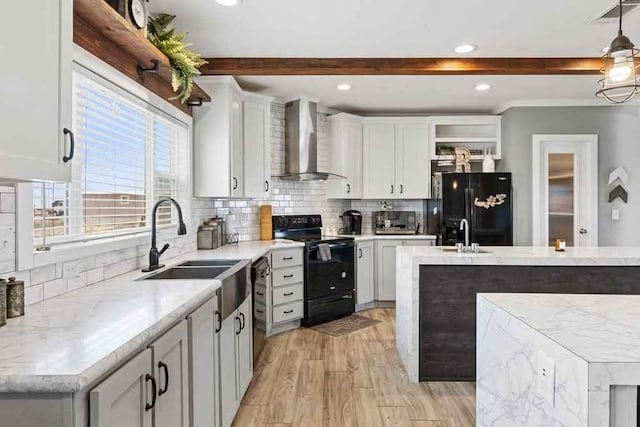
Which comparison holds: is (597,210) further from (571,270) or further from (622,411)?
(622,411)

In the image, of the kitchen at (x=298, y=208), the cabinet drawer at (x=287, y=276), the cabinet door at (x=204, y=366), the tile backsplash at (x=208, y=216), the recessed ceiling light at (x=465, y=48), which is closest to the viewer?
the kitchen at (x=298, y=208)

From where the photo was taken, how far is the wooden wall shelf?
1799 millimetres

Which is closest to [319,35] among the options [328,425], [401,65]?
[401,65]

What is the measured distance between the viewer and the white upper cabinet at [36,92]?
1.10 meters

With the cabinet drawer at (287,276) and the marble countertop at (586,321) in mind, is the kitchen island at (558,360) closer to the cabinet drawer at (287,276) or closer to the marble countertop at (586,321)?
the marble countertop at (586,321)

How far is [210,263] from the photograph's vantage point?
113 inches

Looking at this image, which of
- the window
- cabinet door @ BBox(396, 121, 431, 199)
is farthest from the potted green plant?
cabinet door @ BBox(396, 121, 431, 199)

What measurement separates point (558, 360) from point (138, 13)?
2434mm

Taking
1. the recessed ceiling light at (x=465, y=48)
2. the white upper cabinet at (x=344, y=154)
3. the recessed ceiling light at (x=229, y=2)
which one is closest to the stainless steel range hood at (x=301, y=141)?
the white upper cabinet at (x=344, y=154)

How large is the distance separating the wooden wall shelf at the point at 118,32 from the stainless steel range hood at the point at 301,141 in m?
2.19

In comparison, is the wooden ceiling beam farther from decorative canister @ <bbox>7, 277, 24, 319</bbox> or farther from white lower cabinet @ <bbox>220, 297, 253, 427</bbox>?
decorative canister @ <bbox>7, 277, 24, 319</bbox>

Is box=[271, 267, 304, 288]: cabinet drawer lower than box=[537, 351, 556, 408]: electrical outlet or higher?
lower

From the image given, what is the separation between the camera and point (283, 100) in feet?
16.2

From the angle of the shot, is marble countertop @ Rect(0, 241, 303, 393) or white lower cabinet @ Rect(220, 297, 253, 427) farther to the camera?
white lower cabinet @ Rect(220, 297, 253, 427)
